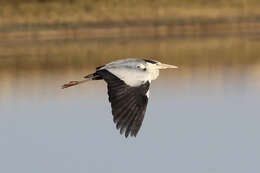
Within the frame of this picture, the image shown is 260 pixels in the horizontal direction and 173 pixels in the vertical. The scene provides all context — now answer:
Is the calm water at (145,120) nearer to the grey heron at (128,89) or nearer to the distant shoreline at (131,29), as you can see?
the grey heron at (128,89)

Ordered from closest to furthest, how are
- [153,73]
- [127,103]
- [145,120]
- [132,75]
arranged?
[127,103] < [132,75] < [153,73] < [145,120]

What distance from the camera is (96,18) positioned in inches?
1128

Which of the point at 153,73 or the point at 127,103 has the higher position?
the point at 153,73

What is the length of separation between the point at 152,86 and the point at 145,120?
420 cm

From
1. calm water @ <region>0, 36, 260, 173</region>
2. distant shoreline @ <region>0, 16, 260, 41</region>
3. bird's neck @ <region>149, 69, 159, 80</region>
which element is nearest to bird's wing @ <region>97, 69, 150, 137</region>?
bird's neck @ <region>149, 69, 159, 80</region>

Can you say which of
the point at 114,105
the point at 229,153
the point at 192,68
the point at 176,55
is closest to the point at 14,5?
the point at 176,55

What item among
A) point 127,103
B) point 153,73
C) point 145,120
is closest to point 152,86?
point 145,120

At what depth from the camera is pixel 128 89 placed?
329 inches

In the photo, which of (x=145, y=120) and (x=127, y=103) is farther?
(x=145, y=120)

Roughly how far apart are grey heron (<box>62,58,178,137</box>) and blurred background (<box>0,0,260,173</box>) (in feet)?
6.53

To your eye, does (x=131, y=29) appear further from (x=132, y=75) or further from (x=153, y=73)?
(x=132, y=75)

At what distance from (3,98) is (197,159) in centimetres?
637

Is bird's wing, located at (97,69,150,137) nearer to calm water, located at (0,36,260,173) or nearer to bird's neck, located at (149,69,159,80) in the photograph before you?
bird's neck, located at (149,69,159,80)

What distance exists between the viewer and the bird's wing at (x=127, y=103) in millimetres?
7910
